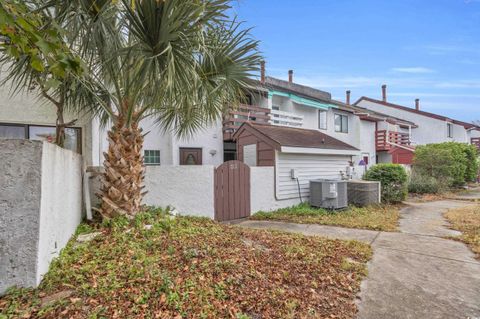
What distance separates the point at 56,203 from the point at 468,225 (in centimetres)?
960

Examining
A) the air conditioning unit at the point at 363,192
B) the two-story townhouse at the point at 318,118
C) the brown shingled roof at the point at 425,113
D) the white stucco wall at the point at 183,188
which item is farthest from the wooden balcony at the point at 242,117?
the brown shingled roof at the point at 425,113

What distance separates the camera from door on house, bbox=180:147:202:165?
11648 millimetres

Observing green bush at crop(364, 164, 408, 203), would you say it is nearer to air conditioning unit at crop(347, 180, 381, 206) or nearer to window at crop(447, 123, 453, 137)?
air conditioning unit at crop(347, 180, 381, 206)

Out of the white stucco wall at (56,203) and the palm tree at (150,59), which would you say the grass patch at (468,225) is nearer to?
the palm tree at (150,59)

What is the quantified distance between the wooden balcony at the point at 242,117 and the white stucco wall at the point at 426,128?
20.8 m

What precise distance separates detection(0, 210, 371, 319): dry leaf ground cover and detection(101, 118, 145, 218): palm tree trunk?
0.31m

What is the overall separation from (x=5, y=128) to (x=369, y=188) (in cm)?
1188

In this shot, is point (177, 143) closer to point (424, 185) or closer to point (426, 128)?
point (424, 185)

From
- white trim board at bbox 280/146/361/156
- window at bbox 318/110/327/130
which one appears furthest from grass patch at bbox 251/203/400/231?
window at bbox 318/110/327/130

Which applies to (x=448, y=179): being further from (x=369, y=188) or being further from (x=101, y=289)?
(x=101, y=289)

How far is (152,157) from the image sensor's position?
11.4 m

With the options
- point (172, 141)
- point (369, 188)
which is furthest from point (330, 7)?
point (172, 141)

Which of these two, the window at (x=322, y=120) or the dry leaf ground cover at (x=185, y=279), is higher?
the window at (x=322, y=120)

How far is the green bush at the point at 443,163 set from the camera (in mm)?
15727
